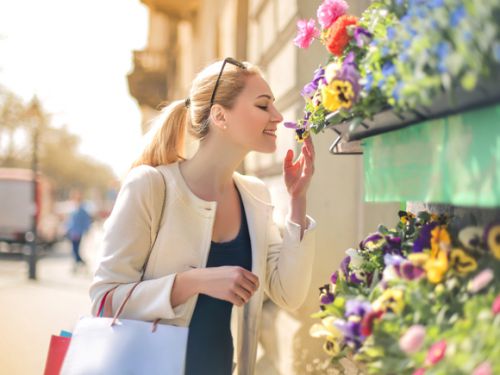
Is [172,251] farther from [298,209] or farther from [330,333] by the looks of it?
[330,333]

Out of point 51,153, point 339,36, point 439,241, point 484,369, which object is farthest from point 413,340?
point 51,153

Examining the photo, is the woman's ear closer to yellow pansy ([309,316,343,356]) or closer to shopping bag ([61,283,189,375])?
shopping bag ([61,283,189,375])

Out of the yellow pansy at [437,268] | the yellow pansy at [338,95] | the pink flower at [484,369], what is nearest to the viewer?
the pink flower at [484,369]

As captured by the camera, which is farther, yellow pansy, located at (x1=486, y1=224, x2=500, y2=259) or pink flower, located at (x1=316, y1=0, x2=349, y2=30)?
pink flower, located at (x1=316, y1=0, x2=349, y2=30)

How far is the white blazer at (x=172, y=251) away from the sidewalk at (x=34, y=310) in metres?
3.42

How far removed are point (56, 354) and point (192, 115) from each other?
3.67ft

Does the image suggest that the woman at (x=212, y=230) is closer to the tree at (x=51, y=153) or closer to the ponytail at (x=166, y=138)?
the ponytail at (x=166, y=138)

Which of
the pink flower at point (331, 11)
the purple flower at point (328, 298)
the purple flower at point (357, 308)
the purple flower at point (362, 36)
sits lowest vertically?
the purple flower at point (328, 298)

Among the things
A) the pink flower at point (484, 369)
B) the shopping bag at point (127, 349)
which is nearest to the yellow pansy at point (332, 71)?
the pink flower at point (484, 369)

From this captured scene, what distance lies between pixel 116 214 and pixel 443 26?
147cm

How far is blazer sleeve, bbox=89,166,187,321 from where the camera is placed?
2.10 metres

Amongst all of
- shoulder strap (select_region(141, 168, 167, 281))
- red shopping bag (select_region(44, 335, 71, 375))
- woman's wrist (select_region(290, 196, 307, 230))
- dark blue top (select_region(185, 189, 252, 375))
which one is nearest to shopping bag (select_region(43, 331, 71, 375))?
red shopping bag (select_region(44, 335, 71, 375))

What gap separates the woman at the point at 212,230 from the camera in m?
2.11

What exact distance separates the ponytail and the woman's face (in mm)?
295
